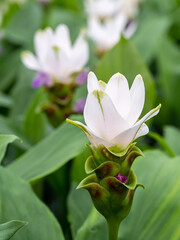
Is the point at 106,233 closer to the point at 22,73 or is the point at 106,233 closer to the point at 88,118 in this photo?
the point at 88,118

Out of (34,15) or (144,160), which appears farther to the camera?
(34,15)

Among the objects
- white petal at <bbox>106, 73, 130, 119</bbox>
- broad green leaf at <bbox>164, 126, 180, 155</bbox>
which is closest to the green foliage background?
broad green leaf at <bbox>164, 126, 180, 155</bbox>

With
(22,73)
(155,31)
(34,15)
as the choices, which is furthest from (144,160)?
(34,15)

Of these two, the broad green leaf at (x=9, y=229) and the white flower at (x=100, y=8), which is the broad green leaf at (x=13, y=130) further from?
the white flower at (x=100, y=8)

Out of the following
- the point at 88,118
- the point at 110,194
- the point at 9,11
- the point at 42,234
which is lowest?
the point at 9,11

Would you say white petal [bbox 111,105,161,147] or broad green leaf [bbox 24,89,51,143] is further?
broad green leaf [bbox 24,89,51,143]

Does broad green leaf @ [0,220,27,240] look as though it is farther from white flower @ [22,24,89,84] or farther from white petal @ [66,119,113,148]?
white flower @ [22,24,89,84]
